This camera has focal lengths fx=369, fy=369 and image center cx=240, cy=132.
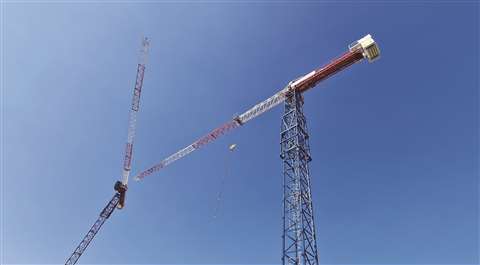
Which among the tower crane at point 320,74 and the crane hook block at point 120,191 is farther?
the crane hook block at point 120,191

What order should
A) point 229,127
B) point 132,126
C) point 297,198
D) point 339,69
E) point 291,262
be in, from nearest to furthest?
point 291,262 < point 297,198 < point 339,69 < point 229,127 < point 132,126

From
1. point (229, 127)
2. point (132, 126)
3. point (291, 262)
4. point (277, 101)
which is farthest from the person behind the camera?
point (132, 126)

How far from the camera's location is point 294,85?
54000 millimetres

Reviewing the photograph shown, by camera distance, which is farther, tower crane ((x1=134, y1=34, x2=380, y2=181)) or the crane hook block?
the crane hook block

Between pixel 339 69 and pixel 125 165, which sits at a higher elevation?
pixel 125 165

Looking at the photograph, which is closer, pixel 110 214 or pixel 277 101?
pixel 277 101

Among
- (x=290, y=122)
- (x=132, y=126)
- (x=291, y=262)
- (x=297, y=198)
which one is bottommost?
(x=291, y=262)

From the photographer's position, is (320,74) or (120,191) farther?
(120,191)

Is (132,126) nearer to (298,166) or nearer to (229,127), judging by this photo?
(229,127)

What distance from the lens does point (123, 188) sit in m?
90.8

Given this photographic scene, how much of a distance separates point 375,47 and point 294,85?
12.1 metres

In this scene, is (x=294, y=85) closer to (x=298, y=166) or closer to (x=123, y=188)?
(x=298, y=166)

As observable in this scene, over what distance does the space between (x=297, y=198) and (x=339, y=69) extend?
19585mm

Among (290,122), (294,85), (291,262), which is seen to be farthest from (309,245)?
(294,85)
